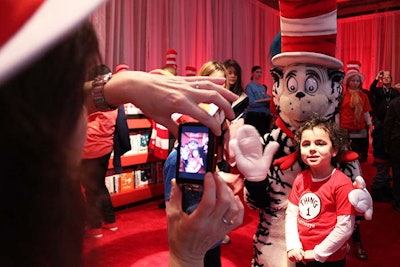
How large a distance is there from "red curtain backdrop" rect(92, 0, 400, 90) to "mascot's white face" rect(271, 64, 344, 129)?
257 centimetres

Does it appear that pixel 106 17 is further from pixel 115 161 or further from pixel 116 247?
pixel 116 247

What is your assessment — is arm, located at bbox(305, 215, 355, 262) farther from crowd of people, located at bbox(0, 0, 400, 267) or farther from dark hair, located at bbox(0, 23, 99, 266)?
dark hair, located at bbox(0, 23, 99, 266)

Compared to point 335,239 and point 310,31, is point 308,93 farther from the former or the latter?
point 335,239

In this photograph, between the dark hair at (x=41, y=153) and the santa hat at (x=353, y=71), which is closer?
Answer: the dark hair at (x=41, y=153)

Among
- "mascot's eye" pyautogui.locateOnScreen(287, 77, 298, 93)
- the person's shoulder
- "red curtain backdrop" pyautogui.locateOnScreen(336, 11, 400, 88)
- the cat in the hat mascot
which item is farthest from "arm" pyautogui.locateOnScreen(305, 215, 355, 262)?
"red curtain backdrop" pyautogui.locateOnScreen(336, 11, 400, 88)

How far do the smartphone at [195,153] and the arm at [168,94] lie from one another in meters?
0.04

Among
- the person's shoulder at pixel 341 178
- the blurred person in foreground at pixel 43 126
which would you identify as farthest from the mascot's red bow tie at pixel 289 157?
the blurred person in foreground at pixel 43 126

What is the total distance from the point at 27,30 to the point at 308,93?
179cm

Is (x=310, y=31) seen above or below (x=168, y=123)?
above

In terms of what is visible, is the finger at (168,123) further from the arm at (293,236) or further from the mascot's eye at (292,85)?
the mascot's eye at (292,85)

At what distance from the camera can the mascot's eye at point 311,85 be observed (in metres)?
2.04

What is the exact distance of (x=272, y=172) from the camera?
6.96 ft

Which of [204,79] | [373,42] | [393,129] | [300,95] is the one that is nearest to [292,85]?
[300,95]

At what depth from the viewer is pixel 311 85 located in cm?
204
